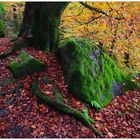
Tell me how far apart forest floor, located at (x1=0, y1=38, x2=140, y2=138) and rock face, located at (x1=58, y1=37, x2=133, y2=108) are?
0.25 m

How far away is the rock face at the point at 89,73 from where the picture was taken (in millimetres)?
7160

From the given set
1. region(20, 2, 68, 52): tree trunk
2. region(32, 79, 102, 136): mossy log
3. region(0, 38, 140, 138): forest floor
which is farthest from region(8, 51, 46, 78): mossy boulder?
region(20, 2, 68, 52): tree trunk

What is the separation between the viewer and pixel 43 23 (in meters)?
8.84

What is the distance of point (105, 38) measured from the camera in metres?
13.2

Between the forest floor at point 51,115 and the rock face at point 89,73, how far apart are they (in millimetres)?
248

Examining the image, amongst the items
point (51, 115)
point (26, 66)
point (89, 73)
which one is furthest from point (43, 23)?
point (51, 115)

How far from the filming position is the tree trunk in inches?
343

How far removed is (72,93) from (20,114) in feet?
5.33

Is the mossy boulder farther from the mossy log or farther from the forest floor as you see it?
the mossy log

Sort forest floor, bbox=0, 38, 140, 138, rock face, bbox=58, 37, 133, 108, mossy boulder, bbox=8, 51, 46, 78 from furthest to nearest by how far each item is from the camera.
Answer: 1. mossy boulder, bbox=8, 51, 46, 78
2. rock face, bbox=58, 37, 133, 108
3. forest floor, bbox=0, 38, 140, 138

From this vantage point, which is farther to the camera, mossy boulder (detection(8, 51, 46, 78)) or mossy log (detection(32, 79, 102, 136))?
mossy boulder (detection(8, 51, 46, 78))

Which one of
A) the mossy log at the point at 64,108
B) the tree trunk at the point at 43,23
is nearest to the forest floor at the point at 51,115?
the mossy log at the point at 64,108

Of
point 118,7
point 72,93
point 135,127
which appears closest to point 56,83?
point 72,93

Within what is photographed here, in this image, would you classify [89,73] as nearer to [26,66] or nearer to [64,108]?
[64,108]
